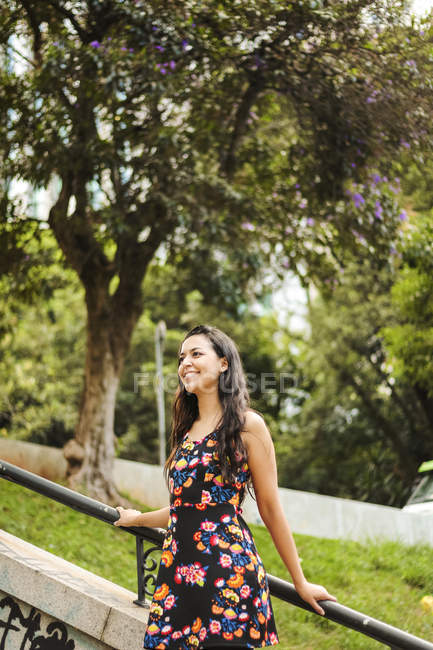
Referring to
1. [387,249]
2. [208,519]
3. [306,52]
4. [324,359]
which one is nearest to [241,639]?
[208,519]

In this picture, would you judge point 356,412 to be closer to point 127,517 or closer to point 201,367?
point 127,517

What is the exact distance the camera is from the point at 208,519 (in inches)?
93.0

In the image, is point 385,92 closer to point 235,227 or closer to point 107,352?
point 235,227

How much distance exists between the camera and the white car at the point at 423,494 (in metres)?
10.0

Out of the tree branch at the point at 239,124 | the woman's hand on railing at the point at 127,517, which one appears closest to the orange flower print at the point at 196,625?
the woman's hand on railing at the point at 127,517

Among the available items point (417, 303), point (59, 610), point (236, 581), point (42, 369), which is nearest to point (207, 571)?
point (236, 581)

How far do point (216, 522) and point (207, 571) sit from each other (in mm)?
159

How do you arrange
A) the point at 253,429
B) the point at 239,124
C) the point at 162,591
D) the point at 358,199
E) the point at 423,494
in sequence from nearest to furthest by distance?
the point at 162,591 → the point at 253,429 → the point at 358,199 → the point at 239,124 → the point at 423,494

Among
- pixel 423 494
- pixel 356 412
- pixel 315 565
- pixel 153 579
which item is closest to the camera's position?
pixel 153 579

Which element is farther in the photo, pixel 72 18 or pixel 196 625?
pixel 72 18

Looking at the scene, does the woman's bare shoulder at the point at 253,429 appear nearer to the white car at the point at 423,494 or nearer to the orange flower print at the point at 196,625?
the orange flower print at the point at 196,625

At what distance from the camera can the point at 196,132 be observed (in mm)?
8516

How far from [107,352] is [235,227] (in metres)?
2.48

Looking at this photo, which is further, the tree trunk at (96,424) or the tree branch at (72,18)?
the tree trunk at (96,424)
